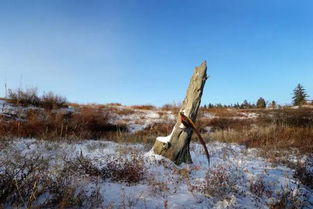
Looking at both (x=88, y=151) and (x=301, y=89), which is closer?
(x=88, y=151)


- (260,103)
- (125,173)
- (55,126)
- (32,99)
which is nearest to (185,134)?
(125,173)

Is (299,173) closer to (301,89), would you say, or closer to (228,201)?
(228,201)

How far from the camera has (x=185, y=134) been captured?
499cm

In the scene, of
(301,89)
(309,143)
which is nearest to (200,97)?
(309,143)

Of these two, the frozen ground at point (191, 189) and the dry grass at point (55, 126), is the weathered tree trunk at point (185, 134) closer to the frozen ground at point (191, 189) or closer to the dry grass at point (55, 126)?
the frozen ground at point (191, 189)

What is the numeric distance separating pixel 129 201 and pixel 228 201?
4.62 feet

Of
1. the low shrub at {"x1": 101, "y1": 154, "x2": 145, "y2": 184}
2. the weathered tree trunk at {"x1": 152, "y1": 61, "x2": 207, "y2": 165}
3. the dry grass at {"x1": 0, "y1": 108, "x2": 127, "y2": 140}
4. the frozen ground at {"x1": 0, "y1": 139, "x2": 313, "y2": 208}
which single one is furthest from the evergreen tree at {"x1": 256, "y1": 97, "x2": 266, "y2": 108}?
the low shrub at {"x1": 101, "y1": 154, "x2": 145, "y2": 184}

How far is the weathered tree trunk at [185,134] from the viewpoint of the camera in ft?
16.1

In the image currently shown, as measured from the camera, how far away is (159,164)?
454 centimetres

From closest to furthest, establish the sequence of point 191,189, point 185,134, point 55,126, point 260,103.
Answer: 1. point 191,189
2. point 185,134
3. point 55,126
4. point 260,103

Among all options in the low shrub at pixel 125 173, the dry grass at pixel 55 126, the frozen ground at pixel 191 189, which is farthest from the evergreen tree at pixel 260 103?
the low shrub at pixel 125 173

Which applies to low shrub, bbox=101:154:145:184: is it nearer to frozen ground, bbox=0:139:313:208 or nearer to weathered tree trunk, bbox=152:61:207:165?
frozen ground, bbox=0:139:313:208

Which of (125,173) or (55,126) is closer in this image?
(125,173)

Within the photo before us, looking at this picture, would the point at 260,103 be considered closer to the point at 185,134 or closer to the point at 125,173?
the point at 185,134
